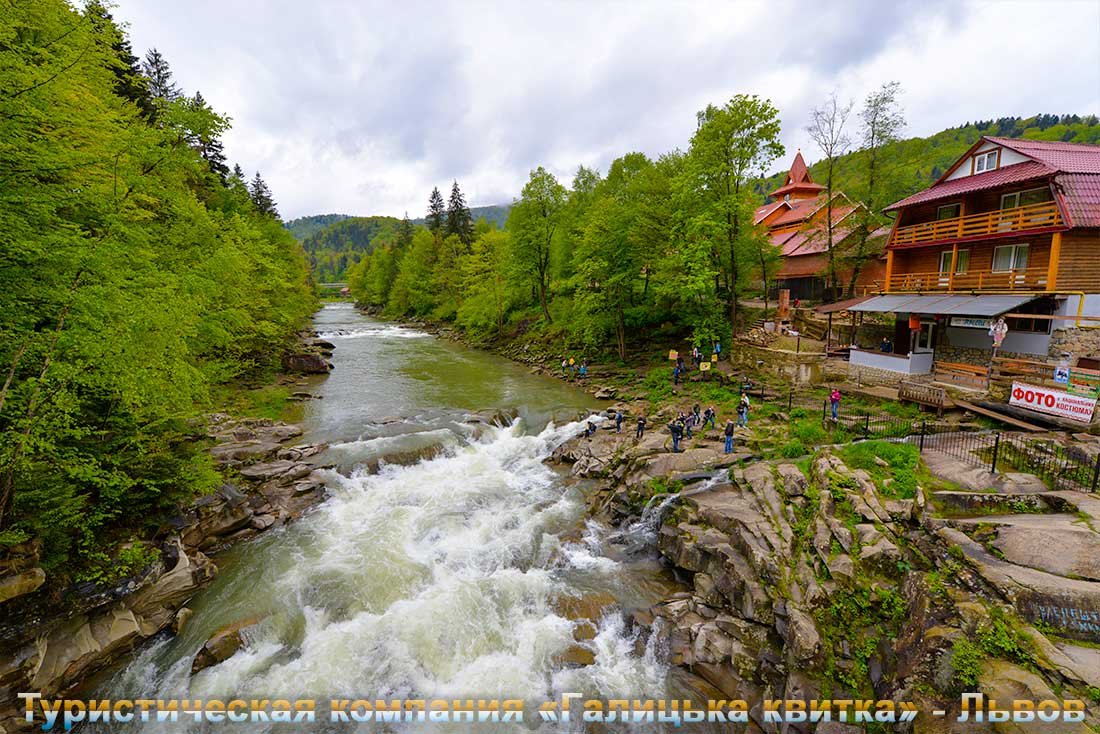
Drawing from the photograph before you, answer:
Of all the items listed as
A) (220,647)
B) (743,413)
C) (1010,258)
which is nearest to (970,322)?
(1010,258)

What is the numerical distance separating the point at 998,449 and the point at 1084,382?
206 inches

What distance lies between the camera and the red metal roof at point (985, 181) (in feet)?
64.4

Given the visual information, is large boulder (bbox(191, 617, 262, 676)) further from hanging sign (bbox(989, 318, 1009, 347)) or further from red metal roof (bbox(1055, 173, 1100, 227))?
red metal roof (bbox(1055, 173, 1100, 227))

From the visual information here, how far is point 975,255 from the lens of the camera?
74.0ft

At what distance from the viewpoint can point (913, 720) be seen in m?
7.50

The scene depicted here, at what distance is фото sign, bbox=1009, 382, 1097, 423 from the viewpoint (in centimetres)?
1385

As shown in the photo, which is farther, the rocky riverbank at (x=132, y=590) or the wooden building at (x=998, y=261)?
the wooden building at (x=998, y=261)

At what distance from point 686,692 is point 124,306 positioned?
1413cm

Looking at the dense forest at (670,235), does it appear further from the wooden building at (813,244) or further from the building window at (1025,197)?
the building window at (1025,197)

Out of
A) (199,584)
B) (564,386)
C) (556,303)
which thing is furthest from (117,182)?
(556,303)

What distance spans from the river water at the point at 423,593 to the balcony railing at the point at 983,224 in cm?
2246

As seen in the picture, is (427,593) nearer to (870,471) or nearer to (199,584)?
(199,584)

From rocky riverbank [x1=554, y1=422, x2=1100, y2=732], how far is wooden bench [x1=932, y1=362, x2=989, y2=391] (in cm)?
774

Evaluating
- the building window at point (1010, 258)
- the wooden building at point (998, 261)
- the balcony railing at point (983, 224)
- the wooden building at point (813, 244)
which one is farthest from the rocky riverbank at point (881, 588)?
the wooden building at point (813, 244)
